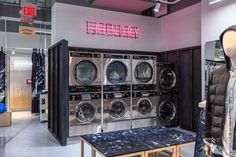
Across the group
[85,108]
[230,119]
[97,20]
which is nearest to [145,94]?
[85,108]

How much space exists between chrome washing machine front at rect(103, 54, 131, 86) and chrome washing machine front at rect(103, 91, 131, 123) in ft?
0.98

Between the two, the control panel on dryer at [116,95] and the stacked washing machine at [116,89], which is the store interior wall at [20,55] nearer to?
the stacked washing machine at [116,89]

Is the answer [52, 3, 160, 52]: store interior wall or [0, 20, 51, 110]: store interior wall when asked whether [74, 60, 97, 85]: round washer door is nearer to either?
[52, 3, 160, 52]: store interior wall

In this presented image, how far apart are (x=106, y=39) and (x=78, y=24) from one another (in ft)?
2.93

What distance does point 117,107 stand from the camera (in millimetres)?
5645

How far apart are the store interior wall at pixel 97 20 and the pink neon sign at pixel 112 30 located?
0.30ft

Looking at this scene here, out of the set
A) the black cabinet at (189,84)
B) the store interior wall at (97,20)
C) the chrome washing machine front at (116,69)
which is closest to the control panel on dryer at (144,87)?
the chrome washing machine front at (116,69)

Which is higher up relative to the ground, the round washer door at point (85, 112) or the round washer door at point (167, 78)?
the round washer door at point (167, 78)

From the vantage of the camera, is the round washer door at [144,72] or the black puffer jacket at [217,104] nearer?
the black puffer jacket at [217,104]

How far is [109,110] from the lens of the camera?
545cm

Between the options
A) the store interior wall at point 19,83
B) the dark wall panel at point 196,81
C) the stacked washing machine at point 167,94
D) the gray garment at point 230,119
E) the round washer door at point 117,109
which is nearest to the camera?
the gray garment at point 230,119

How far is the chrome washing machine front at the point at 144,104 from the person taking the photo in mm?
5750

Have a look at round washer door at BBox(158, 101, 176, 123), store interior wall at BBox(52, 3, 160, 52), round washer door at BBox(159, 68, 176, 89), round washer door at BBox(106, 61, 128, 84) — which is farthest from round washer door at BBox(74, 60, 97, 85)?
round washer door at BBox(158, 101, 176, 123)

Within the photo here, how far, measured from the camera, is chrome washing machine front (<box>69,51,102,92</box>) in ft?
16.3
